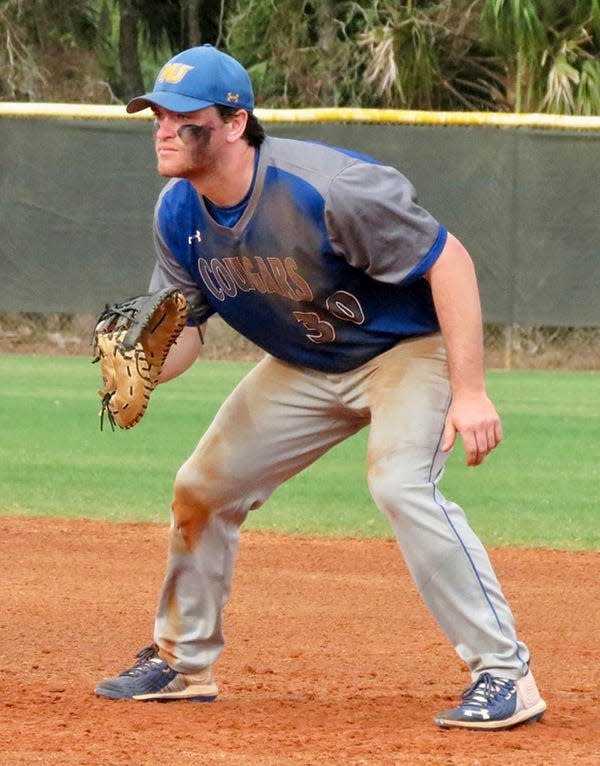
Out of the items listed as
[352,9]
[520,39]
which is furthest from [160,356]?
[352,9]

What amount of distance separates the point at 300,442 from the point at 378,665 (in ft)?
2.94

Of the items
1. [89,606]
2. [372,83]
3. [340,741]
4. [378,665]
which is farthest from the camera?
[372,83]

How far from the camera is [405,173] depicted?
1419 centimetres

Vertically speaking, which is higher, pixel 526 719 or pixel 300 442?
pixel 300 442

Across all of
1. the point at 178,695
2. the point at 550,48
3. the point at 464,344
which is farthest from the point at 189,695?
the point at 550,48

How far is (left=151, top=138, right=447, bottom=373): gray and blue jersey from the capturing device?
3.64m

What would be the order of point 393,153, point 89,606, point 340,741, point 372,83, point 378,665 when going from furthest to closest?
point 372,83, point 393,153, point 89,606, point 378,665, point 340,741

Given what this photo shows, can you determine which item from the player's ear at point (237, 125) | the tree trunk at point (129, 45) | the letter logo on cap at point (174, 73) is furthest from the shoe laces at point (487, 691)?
the tree trunk at point (129, 45)

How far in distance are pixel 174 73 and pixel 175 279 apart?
61cm

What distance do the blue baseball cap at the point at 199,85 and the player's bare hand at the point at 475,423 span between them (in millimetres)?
922

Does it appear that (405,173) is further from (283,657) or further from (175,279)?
(175,279)

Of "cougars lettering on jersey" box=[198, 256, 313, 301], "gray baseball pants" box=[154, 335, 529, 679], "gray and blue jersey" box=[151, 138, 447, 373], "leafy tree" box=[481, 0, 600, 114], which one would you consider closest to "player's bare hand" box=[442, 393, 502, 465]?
"gray baseball pants" box=[154, 335, 529, 679]

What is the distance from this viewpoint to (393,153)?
46.6 ft

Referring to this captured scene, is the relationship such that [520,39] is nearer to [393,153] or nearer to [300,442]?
[393,153]
